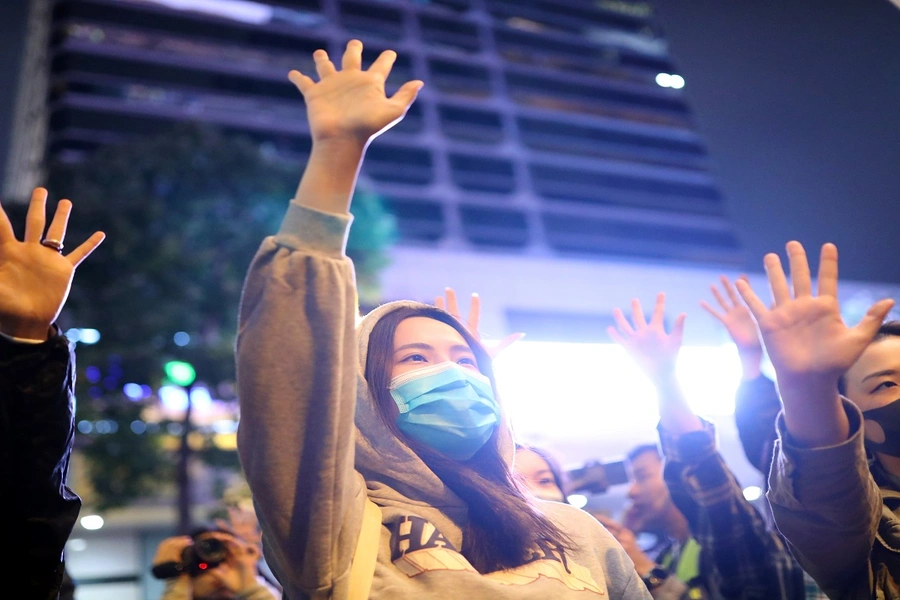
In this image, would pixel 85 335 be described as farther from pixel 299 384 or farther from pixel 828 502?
pixel 828 502

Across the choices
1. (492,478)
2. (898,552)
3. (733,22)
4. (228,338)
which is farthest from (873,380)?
(228,338)

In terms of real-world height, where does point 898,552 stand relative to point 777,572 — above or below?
above

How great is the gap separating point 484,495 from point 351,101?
0.85 m

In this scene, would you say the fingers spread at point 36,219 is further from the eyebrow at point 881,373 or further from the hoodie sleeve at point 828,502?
the eyebrow at point 881,373

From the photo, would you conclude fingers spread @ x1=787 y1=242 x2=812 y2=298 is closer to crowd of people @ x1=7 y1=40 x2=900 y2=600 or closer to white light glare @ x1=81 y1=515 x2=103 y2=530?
crowd of people @ x1=7 y1=40 x2=900 y2=600

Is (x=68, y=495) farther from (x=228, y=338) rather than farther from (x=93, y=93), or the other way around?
(x=93, y=93)

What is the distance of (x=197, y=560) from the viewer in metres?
3.03

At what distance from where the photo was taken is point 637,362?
2.68 meters

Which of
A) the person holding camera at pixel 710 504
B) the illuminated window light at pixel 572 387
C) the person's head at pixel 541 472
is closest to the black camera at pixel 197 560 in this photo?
the person's head at pixel 541 472

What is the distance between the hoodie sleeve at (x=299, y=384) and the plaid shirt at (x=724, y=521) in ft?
4.74

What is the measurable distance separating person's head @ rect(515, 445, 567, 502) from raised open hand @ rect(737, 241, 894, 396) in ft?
4.08

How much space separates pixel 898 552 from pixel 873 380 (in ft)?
1.39

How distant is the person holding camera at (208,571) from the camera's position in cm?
303

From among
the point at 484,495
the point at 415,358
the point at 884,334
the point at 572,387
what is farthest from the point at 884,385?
the point at 572,387
